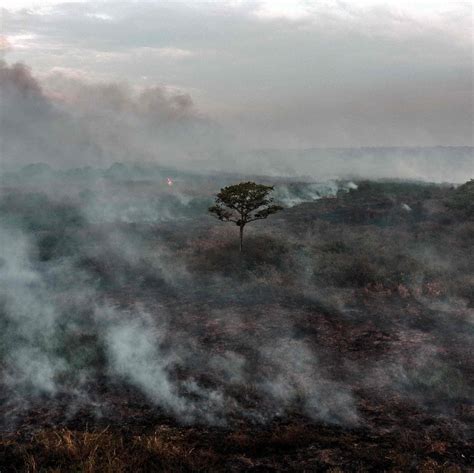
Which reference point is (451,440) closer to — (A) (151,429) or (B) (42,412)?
(A) (151,429)

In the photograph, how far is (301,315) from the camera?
20.0 metres

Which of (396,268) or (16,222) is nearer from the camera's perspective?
(396,268)

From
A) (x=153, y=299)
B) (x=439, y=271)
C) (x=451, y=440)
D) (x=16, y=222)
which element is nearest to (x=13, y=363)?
(x=153, y=299)

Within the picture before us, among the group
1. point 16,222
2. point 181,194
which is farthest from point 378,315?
point 181,194

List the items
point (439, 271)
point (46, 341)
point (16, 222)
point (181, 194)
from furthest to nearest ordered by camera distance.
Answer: point (181, 194)
point (16, 222)
point (439, 271)
point (46, 341)

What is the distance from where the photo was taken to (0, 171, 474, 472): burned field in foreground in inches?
410

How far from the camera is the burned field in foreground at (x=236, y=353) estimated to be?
10406 mm

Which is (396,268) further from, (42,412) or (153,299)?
(42,412)

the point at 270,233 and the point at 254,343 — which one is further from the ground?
the point at 270,233

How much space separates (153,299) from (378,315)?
1189 centimetres

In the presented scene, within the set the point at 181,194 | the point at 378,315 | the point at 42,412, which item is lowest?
the point at 42,412

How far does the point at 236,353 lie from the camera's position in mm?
15906

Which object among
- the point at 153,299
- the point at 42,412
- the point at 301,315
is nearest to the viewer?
the point at 42,412

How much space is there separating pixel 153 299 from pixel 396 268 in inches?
622
